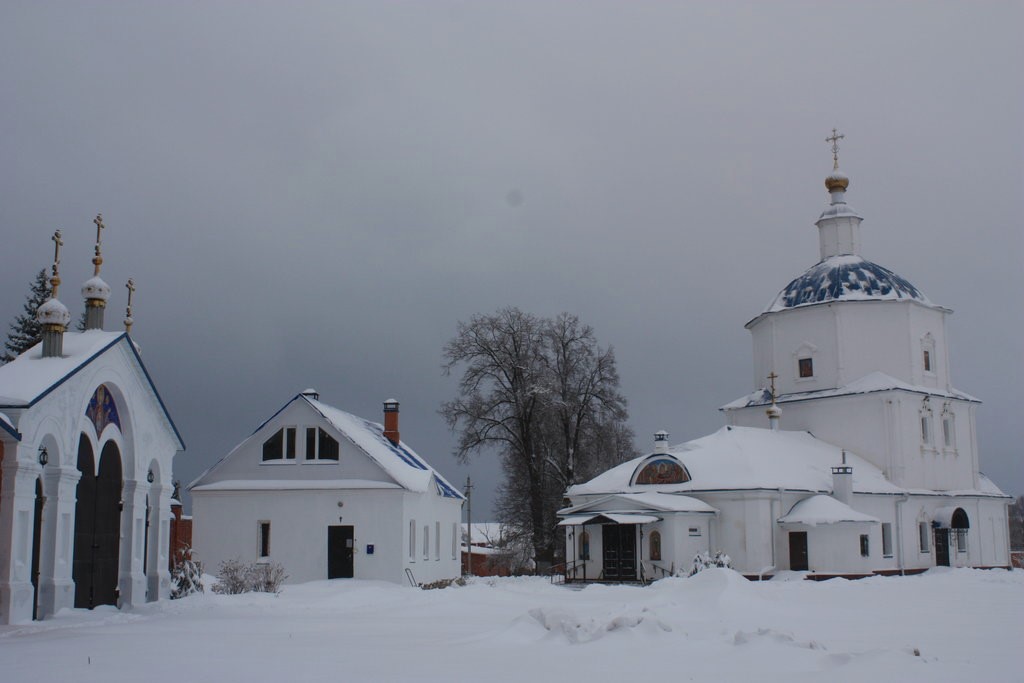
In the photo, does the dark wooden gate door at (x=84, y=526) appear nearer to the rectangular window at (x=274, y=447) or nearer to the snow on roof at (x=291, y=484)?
the snow on roof at (x=291, y=484)

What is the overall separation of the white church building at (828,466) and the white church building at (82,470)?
16691 millimetres

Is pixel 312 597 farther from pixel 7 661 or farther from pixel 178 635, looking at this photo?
pixel 7 661

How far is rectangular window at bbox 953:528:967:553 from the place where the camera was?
42.3m

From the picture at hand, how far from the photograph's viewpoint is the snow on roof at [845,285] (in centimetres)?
4347

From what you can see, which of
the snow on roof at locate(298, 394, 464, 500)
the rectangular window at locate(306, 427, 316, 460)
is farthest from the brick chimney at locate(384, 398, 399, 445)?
the rectangular window at locate(306, 427, 316, 460)

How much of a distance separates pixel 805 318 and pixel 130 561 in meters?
31.4

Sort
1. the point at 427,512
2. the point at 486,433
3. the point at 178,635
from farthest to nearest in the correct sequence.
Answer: the point at 486,433
the point at 427,512
the point at 178,635

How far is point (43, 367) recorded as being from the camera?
61.4 feet

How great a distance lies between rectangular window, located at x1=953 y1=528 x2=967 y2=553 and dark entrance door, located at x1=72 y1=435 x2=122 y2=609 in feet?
112

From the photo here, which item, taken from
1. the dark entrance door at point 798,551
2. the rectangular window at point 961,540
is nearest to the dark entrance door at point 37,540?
the dark entrance door at point 798,551

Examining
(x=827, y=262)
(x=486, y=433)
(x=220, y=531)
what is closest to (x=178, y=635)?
(x=220, y=531)

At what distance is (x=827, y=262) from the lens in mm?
46469

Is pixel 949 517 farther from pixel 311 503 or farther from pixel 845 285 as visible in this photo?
pixel 311 503

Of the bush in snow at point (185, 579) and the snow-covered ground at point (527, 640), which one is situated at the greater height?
the bush in snow at point (185, 579)
